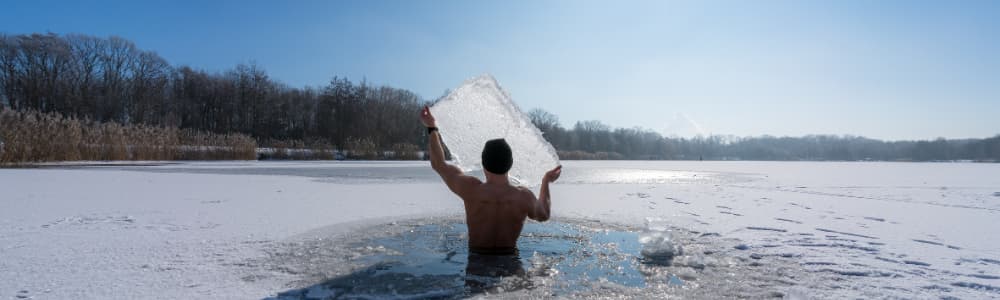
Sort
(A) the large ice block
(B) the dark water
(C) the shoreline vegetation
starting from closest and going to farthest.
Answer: (B) the dark water → (A) the large ice block → (C) the shoreline vegetation

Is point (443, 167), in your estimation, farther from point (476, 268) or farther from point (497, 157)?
point (476, 268)

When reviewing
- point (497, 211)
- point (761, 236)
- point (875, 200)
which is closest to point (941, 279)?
point (761, 236)

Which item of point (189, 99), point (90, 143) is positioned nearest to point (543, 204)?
point (90, 143)

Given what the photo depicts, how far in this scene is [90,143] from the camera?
16.0m

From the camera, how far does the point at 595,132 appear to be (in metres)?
89.7

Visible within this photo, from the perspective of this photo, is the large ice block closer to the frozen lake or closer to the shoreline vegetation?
the frozen lake

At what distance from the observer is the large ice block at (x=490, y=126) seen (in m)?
4.27

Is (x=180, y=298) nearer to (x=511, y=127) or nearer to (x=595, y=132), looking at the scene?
(x=511, y=127)

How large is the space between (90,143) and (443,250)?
57.8 feet

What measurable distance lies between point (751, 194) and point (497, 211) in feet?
A: 21.7

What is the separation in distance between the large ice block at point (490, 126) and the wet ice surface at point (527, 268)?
0.65m

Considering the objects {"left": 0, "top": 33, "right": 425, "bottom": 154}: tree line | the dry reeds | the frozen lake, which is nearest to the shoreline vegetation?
{"left": 0, "top": 33, "right": 425, "bottom": 154}: tree line

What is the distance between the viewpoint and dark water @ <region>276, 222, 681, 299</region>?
2.60 metres

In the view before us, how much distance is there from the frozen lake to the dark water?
0.02 m
